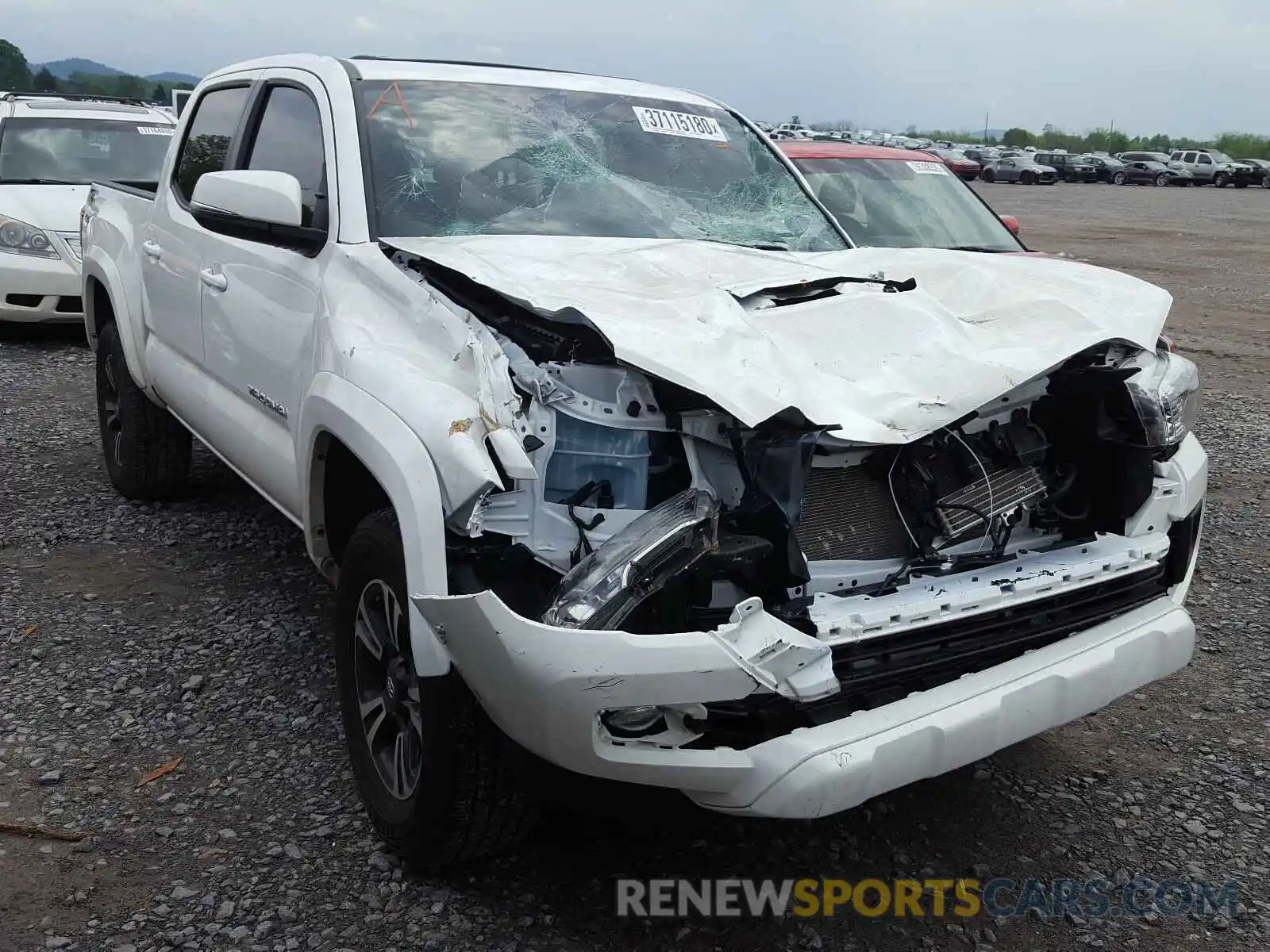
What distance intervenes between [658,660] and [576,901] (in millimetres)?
885

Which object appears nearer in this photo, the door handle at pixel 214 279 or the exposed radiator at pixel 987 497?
the exposed radiator at pixel 987 497

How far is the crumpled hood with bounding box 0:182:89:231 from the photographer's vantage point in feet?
29.5

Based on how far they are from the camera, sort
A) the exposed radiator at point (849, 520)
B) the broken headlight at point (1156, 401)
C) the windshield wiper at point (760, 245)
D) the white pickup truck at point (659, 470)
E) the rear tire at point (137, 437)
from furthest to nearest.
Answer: the rear tire at point (137, 437), the windshield wiper at point (760, 245), the broken headlight at point (1156, 401), the exposed radiator at point (849, 520), the white pickup truck at point (659, 470)

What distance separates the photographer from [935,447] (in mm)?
2861

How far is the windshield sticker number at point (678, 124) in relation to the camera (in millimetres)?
4160

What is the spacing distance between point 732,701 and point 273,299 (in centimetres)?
204

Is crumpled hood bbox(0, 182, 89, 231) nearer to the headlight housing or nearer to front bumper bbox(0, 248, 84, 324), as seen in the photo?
the headlight housing

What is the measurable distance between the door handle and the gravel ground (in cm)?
118

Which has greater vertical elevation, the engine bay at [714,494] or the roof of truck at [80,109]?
the roof of truck at [80,109]

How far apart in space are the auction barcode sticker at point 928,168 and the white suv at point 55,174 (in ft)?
18.5

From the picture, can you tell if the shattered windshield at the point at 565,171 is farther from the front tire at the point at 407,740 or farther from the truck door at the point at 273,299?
the front tire at the point at 407,740

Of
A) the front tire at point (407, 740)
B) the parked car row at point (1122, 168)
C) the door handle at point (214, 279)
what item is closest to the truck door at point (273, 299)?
the door handle at point (214, 279)

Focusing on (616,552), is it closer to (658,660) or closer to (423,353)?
(658,660)

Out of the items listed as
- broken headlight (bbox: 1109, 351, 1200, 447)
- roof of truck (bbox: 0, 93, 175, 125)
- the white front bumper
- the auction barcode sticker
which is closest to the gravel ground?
the white front bumper
